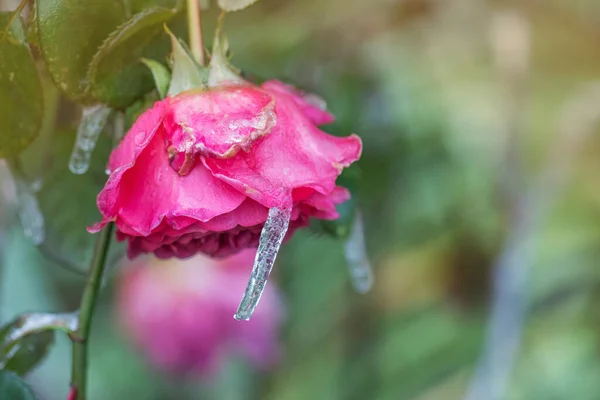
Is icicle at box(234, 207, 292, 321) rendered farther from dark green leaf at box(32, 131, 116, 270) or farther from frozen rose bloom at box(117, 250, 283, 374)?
frozen rose bloom at box(117, 250, 283, 374)

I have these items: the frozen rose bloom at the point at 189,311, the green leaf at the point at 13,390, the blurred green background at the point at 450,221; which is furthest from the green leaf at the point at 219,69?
the blurred green background at the point at 450,221

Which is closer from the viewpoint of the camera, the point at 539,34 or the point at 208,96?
the point at 208,96

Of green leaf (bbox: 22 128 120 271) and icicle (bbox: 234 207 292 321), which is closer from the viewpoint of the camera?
icicle (bbox: 234 207 292 321)

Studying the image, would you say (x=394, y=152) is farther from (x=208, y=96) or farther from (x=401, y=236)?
(x=208, y=96)

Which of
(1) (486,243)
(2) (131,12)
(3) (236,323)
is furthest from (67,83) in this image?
(1) (486,243)

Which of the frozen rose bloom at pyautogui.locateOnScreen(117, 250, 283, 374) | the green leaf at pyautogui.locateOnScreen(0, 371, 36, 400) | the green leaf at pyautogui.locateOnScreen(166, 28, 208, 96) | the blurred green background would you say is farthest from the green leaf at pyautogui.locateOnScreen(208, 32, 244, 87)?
the blurred green background

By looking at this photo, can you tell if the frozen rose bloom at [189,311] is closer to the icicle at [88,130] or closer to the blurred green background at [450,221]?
the blurred green background at [450,221]
